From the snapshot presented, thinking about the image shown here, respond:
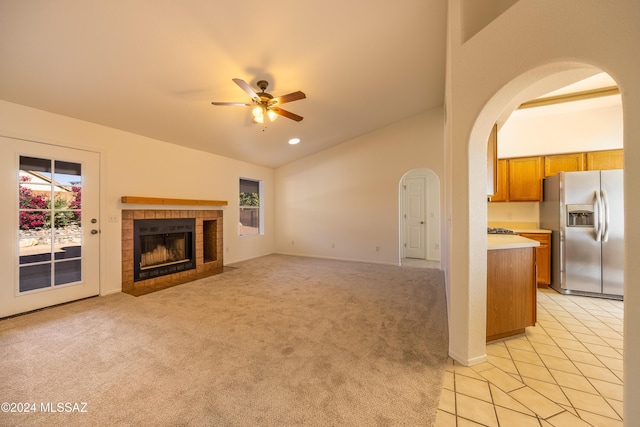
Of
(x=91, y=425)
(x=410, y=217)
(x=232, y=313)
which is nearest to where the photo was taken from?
(x=91, y=425)

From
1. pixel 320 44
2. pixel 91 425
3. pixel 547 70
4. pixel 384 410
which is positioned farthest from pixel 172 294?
pixel 547 70

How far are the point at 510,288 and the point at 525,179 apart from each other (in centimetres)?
→ 291

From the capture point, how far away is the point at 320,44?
8.64ft

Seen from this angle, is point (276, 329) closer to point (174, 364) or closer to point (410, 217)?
point (174, 364)

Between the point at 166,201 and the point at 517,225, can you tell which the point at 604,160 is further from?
the point at 166,201

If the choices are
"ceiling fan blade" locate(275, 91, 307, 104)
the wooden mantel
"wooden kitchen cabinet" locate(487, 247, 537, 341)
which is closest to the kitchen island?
"wooden kitchen cabinet" locate(487, 247, 537, 341)

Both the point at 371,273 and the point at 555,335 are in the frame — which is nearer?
the point at 555,335

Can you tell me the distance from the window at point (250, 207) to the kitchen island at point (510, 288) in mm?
5146

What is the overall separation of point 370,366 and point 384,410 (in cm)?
42

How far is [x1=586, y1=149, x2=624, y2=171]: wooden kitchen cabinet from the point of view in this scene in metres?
3.71

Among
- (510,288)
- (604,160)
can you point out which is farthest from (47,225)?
(604,160)

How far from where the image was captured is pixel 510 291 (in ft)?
7.52

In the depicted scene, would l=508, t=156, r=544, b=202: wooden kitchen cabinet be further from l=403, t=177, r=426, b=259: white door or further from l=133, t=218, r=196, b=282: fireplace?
l=133, t=218, r=196, b=282: fireplace

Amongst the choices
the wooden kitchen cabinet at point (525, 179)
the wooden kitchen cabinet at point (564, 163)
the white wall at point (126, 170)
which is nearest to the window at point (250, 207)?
the white wall at point (126, 170)
